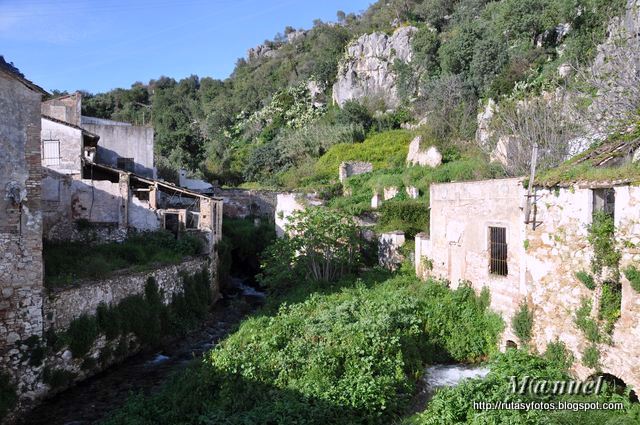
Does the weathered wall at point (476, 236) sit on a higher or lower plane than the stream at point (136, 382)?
higher

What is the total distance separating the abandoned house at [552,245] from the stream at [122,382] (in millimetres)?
9240

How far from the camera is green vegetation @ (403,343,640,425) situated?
7802 mm

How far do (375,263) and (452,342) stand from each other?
27.4ft

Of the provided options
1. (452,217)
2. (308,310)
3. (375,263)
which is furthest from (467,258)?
(375,263)

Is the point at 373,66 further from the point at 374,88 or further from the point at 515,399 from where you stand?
the point at 515,399

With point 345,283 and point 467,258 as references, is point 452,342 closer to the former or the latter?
point 467,258

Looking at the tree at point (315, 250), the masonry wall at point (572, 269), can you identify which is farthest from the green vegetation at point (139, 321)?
the masonry wall at point (572, 269)

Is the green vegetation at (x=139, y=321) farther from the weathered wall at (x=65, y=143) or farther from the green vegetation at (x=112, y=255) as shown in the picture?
the weathered wall at (x=65, y=143)

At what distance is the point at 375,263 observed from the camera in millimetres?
20469

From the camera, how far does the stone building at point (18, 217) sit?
10844 millimetres

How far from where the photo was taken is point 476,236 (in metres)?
13.2

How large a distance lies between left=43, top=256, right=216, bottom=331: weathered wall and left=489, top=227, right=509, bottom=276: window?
1143 cm

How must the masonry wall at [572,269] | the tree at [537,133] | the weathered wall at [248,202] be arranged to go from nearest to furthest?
the masonry wall at [572,269], the tree at [537,133], the weathered wall at [248,202]

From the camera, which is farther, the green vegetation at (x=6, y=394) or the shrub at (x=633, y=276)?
the green vegetation at (x=6, y=394)
